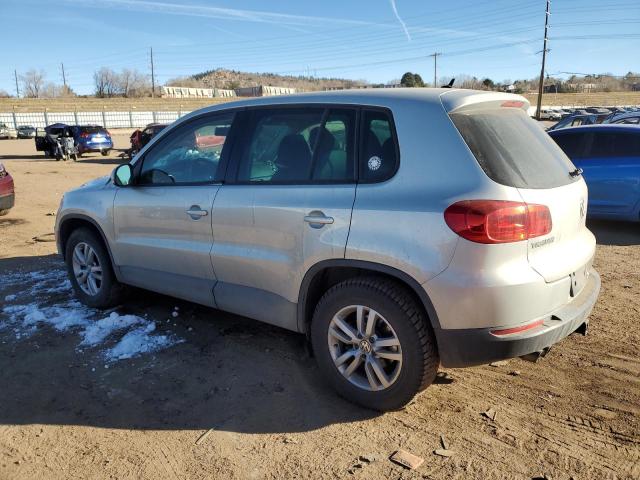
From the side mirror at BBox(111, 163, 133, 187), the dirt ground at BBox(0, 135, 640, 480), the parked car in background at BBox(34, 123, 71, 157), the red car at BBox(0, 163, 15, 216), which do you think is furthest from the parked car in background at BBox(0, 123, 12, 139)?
the side mirror at BBox(111, 163, 133, 187)

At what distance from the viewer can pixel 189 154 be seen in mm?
4199

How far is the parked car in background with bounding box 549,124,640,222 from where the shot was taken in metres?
7.75

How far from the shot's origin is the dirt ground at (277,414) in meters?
2.76

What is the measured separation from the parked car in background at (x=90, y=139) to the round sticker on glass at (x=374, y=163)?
81.7ft

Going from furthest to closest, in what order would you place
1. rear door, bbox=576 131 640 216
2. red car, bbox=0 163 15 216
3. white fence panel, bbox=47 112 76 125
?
white fence panel, bbox=47 112 76 125 < red car, bbox=0 163 15 216 < rear door, bbox=576 131 640 216

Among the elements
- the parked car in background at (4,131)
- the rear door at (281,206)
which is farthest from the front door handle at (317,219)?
the parked car in background at (4,131)

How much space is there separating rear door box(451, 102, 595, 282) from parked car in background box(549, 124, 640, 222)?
17.0ft

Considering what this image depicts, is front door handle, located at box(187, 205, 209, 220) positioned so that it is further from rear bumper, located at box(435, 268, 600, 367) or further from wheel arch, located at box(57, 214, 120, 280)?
rear bumper, located at box(435, 268, 600, 367)

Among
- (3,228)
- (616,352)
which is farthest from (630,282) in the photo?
(3,228)

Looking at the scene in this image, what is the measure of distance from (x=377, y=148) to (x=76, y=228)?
3.39m

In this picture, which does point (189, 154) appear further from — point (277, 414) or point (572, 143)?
point (572, 143)

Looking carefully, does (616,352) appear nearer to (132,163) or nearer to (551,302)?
(551,302)

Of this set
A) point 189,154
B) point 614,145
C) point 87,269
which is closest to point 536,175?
point 189,154

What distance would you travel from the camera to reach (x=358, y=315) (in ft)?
10.2
